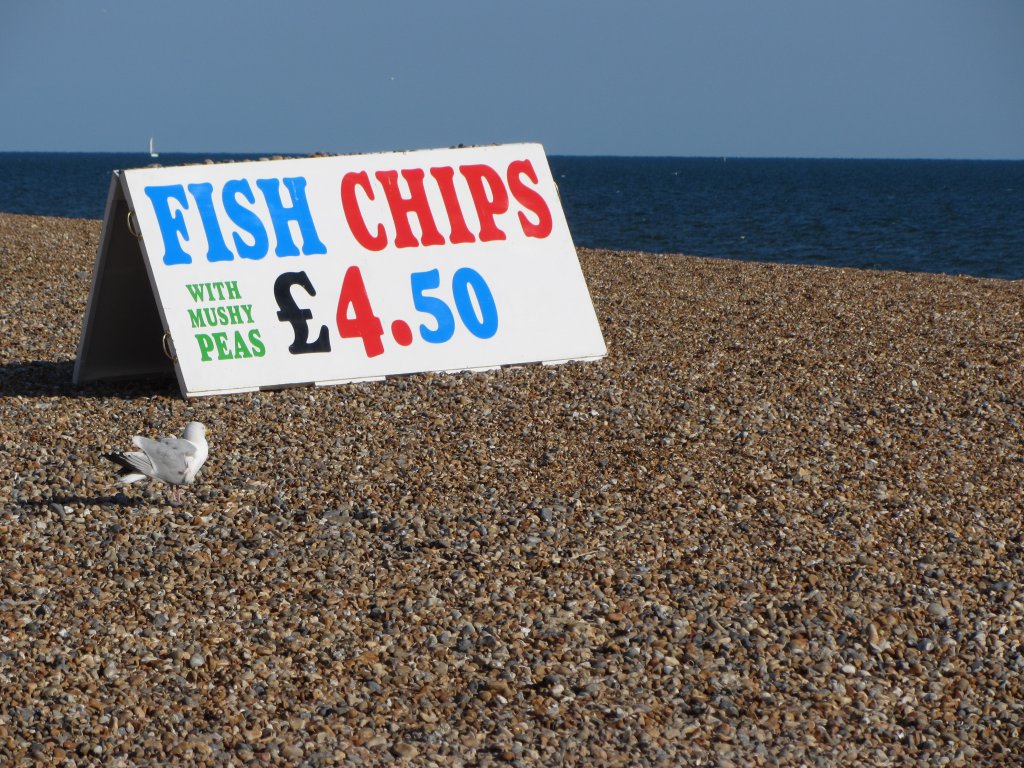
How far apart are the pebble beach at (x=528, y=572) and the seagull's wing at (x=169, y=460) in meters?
0.24

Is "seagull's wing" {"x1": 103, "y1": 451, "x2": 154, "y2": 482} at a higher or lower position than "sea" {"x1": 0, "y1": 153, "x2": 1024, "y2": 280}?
lower

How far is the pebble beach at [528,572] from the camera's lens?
14.5 ft

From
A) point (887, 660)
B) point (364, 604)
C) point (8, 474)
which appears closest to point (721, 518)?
point (887, 660)

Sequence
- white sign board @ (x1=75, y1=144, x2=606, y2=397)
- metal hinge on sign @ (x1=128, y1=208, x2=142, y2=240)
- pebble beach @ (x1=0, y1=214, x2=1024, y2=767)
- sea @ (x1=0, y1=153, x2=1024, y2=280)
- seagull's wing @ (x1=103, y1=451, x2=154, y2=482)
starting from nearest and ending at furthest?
pebble beach @ (x1=0, y1=214, x2=1024, y2=767) → seagull's wing @ (x1=103, y1=451, x2=154, y2=482) → metal hinge on sign @ (x1=128, y1=208, x2=142, y2=240) → white sign board @ (x1=75, y1=144, x2=606, y2=397) → sea @ (x1=0, y1=153, x2=1024, y2=280)

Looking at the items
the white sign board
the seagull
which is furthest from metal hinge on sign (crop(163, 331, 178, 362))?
the seagull

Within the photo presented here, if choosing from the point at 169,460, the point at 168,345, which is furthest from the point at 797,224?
the point at 169,460

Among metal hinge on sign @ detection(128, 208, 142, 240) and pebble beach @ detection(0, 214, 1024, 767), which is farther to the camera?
metal hinge on sign @ detection(128, 208, 142, 240)

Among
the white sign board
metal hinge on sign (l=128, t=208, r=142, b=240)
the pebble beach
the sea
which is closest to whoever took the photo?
the pebble beach

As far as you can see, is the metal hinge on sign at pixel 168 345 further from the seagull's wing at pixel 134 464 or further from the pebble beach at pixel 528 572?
the seagull's wing at pixel 134 464

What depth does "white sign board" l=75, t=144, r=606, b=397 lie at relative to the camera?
8953 millimetres

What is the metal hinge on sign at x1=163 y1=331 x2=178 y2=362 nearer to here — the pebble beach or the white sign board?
the white sign board

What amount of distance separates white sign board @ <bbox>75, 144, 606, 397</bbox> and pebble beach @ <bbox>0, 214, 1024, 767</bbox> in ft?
1.02

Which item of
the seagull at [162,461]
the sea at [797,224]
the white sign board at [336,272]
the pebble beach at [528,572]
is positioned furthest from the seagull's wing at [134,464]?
the sea at [797,224]

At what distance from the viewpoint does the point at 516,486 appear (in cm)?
705
